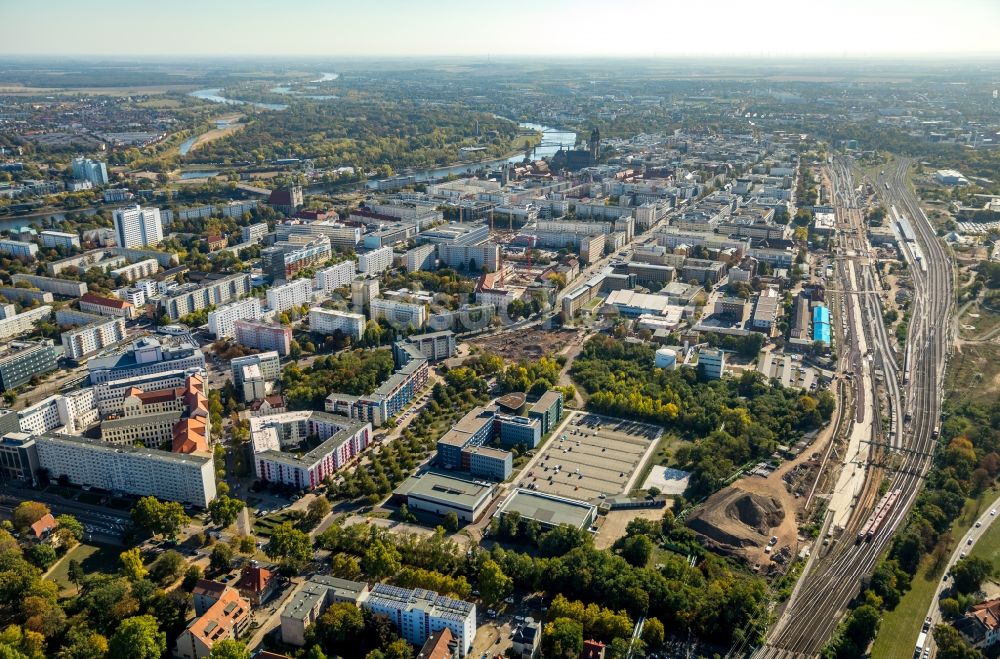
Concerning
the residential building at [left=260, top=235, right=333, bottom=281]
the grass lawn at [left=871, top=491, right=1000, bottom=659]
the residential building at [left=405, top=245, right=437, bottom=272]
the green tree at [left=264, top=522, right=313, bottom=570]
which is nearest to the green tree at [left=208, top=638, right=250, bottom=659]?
the green tree at [left=264, top=522, right=313, bottom=570]

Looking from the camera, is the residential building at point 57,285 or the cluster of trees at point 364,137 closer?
the residential building at point 57,285

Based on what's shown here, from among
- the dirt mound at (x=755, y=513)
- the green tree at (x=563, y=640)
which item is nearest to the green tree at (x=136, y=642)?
the green tree at (x=563, y=640)

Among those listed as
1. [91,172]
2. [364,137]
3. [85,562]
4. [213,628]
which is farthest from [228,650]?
[364,137]

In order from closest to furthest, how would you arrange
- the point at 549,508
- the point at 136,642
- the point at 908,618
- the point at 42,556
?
the point at 136,642 → the point at 908,618 → the point at 42,556 → the point at 549,508

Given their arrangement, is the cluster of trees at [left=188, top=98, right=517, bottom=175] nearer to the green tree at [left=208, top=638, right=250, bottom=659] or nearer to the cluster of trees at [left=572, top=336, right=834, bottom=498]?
the cluster of trees at [left=572, top=336, right=834, bottom=498]

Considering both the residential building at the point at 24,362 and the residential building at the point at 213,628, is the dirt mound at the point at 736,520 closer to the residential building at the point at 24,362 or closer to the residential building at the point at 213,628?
the residential building at the point at 213,628

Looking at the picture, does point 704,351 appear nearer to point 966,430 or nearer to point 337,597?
point 966,430

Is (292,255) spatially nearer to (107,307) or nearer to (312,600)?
(107,307)
